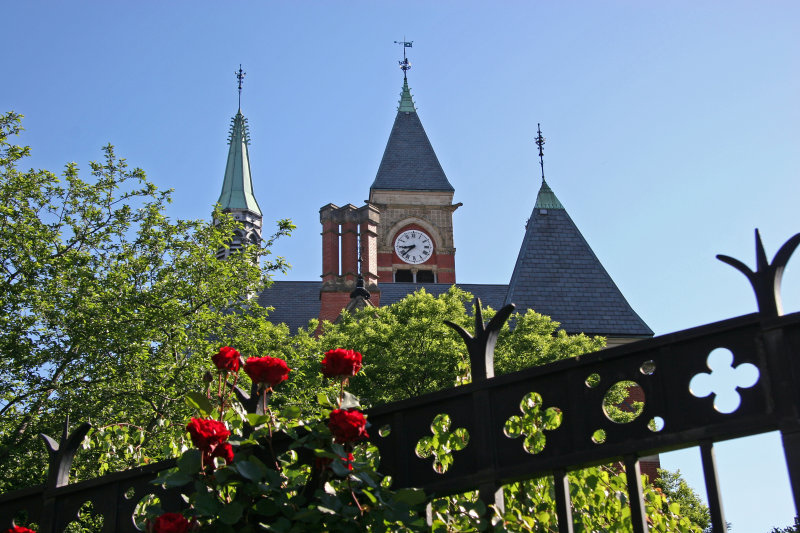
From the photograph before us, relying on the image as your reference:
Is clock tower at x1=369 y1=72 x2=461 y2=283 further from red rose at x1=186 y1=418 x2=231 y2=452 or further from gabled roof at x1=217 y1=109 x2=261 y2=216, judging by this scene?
red rose at x1=186 y1=418 x2=231 y2=452

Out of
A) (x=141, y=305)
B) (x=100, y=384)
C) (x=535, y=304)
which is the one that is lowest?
(x=100, y=384)

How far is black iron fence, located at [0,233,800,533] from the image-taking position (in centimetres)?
346

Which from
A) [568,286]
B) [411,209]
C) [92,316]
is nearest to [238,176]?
[411,209]

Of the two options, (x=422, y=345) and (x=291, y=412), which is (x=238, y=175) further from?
(x=291, y=412)

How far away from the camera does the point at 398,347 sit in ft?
89.2

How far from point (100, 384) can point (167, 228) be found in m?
4.06

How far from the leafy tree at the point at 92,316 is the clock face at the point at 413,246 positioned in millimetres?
42500

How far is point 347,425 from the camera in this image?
3.96 m

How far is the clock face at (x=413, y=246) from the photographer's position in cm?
6219

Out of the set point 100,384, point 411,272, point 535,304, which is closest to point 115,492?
point 100,384

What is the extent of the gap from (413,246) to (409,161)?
24.9ft

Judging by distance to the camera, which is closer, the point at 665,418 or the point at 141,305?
the point at 665,418

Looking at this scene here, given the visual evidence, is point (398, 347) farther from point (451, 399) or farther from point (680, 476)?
point (451, 399)

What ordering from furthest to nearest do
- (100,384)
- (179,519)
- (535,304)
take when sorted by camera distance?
1. (535,304)
2. (100,384)
3. (179,519)
